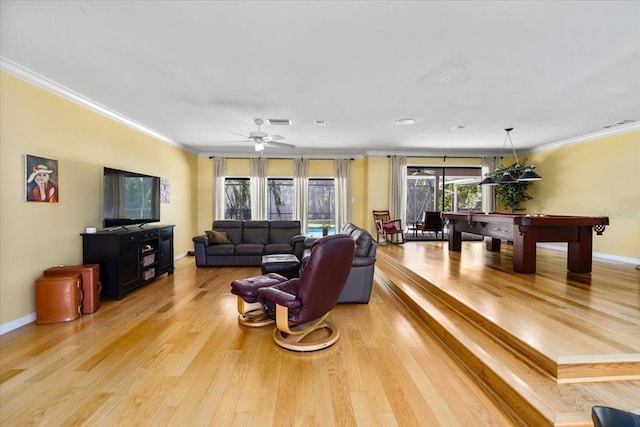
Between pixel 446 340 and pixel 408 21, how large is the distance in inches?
109

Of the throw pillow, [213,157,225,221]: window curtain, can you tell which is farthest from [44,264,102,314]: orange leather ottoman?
[213,157,225,221]: window curtain

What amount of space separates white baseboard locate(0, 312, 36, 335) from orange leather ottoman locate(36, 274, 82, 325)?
111mm

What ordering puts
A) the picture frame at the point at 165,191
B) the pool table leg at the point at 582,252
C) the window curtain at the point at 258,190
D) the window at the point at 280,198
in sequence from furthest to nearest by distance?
the window at the point at 280,198
the window curtain at the point at 258,190
the picture frame at the point at 165,191
the pool table leg at the point at 582,252

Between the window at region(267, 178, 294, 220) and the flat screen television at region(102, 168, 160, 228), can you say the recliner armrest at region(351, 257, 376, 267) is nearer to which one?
the flat screen television at region(102, 168, 160, 228)

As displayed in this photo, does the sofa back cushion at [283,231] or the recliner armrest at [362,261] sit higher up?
the sofa back cushion at [283,231]

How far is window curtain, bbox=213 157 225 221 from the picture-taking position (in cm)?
764

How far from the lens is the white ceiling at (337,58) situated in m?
2.15

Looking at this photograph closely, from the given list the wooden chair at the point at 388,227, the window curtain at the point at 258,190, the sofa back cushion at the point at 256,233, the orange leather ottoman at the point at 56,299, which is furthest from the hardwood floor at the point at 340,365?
the window curtain at the point at 258,190

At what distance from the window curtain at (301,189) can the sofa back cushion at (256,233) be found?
53.6 inches

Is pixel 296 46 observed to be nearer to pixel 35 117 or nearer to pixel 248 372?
pixel 248 372

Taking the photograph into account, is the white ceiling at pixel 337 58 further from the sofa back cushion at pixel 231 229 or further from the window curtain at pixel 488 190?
the window curtain at pixel 488 190

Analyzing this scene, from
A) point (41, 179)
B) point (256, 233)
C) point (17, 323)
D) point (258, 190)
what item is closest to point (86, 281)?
point (17, 323)

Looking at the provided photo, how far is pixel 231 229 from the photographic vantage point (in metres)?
6.48

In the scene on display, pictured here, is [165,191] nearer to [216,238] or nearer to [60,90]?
[216,238]
